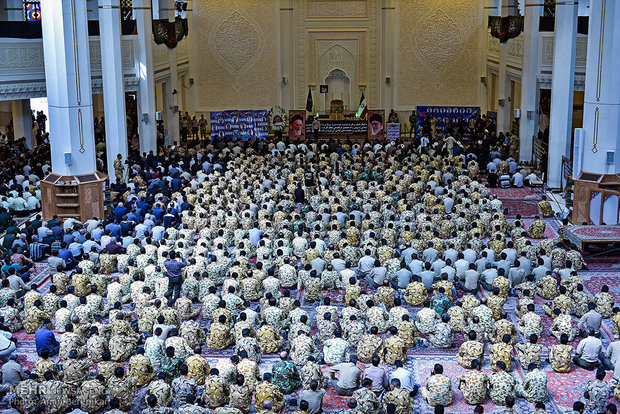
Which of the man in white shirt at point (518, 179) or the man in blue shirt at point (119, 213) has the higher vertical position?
the man in white shirt at point (518, 179)

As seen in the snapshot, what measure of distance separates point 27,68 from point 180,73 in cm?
961

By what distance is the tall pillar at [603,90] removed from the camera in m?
19.4

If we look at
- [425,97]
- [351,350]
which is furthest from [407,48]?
[351,350]

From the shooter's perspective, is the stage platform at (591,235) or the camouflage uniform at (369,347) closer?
the camouflage uniform at (369,347)

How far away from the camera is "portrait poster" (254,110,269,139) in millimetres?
30750

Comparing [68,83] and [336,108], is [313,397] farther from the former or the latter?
[336,108]

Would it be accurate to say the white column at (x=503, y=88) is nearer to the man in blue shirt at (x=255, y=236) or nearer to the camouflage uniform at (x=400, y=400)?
the man in blue shirt at (x=255, y=236)

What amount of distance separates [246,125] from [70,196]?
11.4 metres

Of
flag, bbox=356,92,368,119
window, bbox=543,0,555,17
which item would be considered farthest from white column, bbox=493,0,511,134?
flag, bbox=356,92,368,119

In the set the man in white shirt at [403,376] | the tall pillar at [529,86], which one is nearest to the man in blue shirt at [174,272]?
the man in white shirt at [403,376]

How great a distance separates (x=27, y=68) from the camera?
22.3 meters

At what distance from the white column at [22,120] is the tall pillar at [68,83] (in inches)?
347

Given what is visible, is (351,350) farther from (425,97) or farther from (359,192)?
(425,97)

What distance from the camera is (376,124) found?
3047 cm
